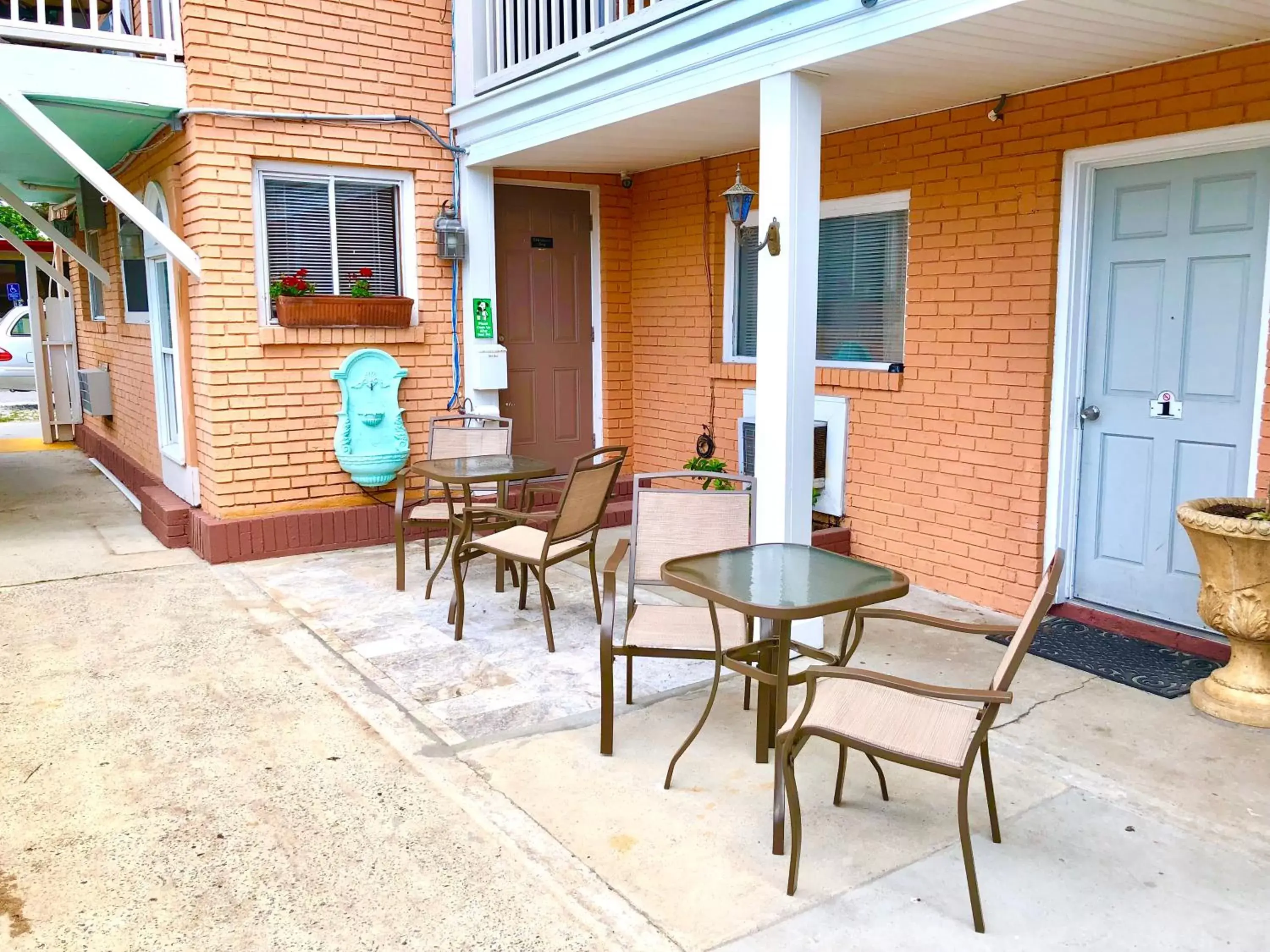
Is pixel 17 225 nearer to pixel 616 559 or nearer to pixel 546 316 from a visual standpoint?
pixel 546 316

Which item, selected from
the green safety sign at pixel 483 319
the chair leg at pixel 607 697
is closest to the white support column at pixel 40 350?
the green safety sign at pixel 483 319

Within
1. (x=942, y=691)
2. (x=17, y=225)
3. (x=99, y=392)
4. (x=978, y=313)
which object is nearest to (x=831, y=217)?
(x=978, y=313)

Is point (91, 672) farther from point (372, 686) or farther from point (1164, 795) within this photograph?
point (1164, 795)

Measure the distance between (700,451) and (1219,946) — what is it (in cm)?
511

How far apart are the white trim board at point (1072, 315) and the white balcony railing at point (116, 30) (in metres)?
5.20

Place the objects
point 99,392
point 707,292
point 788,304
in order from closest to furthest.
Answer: point 788,304 < point 707,292 < point 99,392

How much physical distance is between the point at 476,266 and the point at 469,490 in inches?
95.9

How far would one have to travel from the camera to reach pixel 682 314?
7637mm

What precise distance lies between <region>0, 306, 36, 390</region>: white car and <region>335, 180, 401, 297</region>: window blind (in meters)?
13.9

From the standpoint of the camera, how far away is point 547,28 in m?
6.42

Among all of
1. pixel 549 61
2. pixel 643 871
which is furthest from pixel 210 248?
pixel 643 871

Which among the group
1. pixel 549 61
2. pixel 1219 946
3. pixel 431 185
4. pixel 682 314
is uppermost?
pixel 549 61

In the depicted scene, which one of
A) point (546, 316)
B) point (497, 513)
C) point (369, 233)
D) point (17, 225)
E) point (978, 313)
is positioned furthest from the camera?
point (17, 225)

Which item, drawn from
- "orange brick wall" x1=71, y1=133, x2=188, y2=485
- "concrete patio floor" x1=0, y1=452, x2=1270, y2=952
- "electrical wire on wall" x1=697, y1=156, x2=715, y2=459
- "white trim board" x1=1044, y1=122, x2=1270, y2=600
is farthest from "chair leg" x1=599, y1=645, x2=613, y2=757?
"orange brick wall" x1=71, y1=133, x2=188, y2=485
